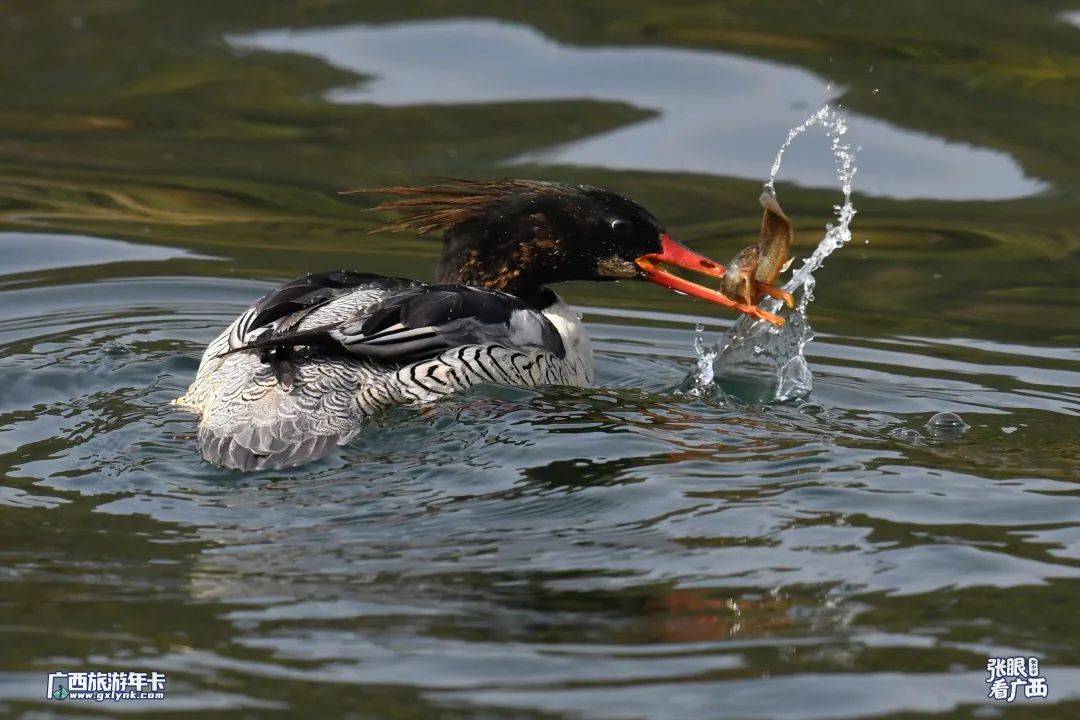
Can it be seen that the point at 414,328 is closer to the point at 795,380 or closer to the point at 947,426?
the point at 795,380

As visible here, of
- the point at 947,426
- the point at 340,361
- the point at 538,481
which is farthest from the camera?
the point at 947,426

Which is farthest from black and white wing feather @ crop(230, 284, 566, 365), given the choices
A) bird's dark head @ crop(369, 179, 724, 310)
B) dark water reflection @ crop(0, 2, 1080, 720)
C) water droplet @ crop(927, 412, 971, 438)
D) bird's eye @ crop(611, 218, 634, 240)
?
water droplet @ crop(927, 412, 971, 438)

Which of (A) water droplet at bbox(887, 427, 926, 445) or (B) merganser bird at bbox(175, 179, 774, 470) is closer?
(B) merganser bird at bbox(175, 179, 774, 470)

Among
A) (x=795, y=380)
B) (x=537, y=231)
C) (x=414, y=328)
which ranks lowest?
(x=795, y=380)

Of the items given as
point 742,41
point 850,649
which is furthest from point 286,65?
point 850,649

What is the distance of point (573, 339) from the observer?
24.8 feet

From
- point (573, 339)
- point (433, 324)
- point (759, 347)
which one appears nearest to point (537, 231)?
point (573, 339)

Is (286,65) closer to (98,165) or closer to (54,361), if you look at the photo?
(98,165)

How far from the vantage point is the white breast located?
24.6 feet

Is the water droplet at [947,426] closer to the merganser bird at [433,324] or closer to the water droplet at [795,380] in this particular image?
the water droplet at [795,380]

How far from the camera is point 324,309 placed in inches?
267

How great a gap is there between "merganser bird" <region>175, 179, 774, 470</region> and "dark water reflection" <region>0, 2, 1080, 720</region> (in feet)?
0.50

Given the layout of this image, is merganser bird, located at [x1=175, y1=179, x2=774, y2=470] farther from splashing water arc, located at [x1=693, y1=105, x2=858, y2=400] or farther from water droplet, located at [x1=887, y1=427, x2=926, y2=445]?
water droplet, located at [x1=887, y1=427, x2=926, y2=445]

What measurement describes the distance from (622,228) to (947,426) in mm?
1690
